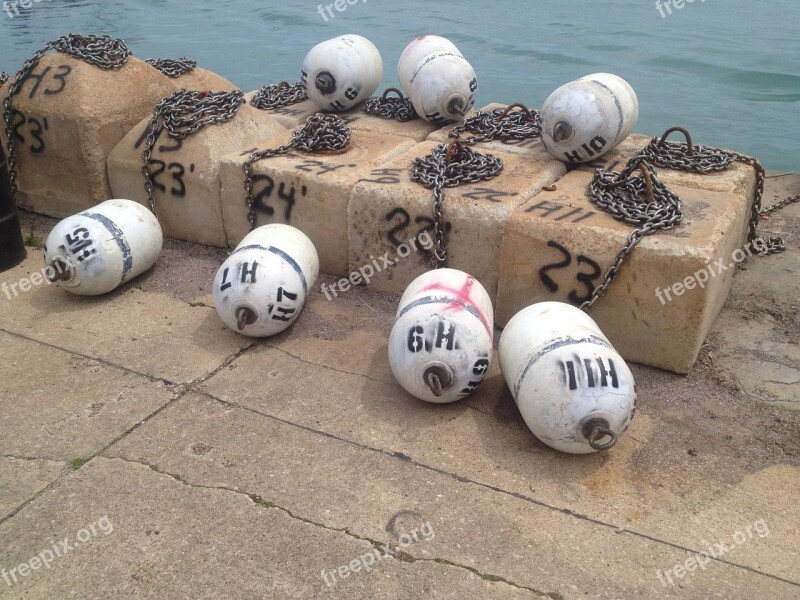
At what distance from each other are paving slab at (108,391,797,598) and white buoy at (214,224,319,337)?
25.5 inches

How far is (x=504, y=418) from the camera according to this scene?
4004 mm

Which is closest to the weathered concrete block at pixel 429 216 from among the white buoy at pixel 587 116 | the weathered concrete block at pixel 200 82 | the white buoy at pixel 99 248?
the white buoy at pixel 587 116

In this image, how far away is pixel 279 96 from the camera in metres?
7.50

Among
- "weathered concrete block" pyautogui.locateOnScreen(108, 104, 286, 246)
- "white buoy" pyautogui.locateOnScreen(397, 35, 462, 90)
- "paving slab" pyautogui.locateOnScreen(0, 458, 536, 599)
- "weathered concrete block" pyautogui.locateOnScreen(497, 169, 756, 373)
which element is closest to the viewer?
"paving slab" pyautogui.locateOnScreen(0, 458, 536, 599)

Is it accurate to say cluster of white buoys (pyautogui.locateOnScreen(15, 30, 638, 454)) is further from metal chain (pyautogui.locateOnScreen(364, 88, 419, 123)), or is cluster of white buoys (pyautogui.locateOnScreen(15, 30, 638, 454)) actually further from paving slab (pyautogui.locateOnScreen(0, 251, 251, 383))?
metal chain (pyautogui.locateOnScreen(364, 88, 419, 123))

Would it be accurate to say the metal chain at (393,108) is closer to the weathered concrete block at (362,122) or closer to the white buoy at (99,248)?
the weathered concrete block at (362,122)

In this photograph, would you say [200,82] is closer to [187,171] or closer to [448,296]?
[187,171]

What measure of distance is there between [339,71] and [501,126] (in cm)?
155

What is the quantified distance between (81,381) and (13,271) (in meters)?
1.84

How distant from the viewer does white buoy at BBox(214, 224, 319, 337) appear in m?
4.47

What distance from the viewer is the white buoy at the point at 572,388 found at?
346 cm

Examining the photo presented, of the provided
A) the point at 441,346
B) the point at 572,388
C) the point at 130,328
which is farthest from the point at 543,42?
the point at 572,388

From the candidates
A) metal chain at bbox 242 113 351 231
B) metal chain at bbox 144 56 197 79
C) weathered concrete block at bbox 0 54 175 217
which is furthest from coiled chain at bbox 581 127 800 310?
metal chain at bbox 144 56 197 79

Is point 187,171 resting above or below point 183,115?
below
